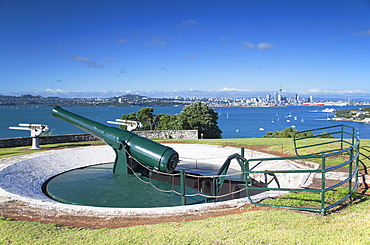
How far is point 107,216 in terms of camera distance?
5.00 m

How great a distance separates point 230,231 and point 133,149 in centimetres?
554

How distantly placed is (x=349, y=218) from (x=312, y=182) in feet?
10.5

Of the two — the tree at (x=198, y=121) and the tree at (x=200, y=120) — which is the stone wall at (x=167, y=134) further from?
the tree at (x=200, y=120)

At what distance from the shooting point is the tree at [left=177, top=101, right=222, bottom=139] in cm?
3238

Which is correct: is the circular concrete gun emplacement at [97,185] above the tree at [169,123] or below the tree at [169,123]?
above

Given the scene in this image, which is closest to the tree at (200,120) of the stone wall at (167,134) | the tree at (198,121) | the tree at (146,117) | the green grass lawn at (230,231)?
the tree at (198,121)

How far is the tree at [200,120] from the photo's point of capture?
32.4 m

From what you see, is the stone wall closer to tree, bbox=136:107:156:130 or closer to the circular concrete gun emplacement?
the circular concrete gun emplacement

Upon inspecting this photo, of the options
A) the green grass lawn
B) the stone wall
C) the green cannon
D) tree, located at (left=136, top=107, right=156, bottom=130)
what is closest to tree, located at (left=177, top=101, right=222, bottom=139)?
tree, located at (left=136, top=107, right=156, bottom=130)

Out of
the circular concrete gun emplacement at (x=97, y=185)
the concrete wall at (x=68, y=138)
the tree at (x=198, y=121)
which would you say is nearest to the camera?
the circular concrete gun emplacement at (x=97, y=185)

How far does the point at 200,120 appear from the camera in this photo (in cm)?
3356

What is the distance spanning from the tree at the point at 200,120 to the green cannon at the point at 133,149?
71.1ft

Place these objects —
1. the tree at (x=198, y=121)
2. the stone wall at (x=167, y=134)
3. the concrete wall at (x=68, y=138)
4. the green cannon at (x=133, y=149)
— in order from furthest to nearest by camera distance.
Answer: the tree at (x=198, y=121) → the stone wall at (x=167, y=134) → the concrete wall at (x=68, y=138) → the green cannon at (x=133, y=149)

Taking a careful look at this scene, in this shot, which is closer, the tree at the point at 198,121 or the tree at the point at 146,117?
the tree at the point at 198,121
